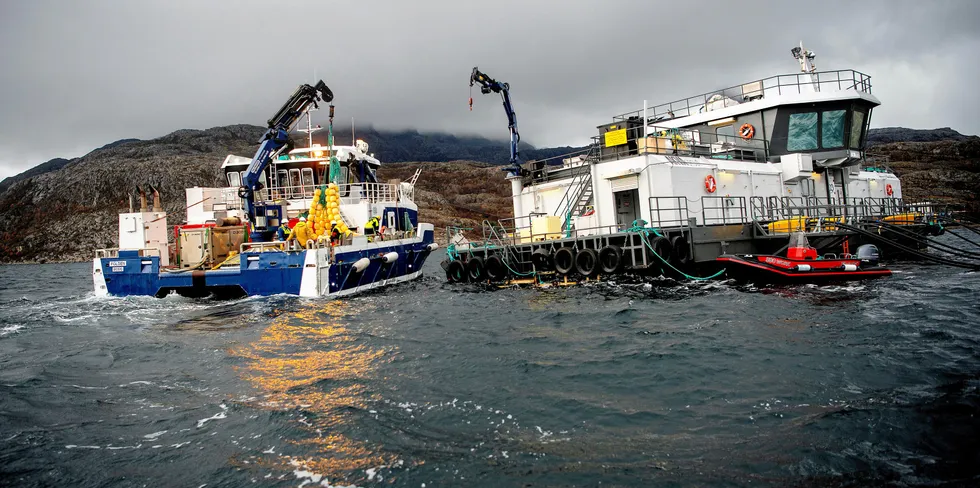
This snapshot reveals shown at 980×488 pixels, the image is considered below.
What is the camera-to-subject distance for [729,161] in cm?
2289

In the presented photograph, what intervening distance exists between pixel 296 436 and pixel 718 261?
48.4 ft

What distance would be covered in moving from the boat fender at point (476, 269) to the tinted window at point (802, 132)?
14230 millimetres

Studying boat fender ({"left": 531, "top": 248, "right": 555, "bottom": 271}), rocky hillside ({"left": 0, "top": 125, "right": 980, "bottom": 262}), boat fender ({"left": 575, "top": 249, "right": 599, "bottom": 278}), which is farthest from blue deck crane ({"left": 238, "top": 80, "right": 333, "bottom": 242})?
rocky hillside ({"left": 0, "top": 125, "right": 980, "bottom": 262})

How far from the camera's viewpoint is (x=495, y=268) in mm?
22656

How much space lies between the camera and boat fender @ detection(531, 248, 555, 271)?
69.4 feet

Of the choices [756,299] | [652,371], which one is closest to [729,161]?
[756,299]

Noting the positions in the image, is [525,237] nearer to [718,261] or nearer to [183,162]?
[718,261]

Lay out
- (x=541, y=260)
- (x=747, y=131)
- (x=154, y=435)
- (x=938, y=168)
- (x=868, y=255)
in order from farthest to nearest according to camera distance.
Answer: (x=938, y=168)
(x=747, y=131)
(x=541, y=260)
(x=868, y=255)
(x=154, y=435)

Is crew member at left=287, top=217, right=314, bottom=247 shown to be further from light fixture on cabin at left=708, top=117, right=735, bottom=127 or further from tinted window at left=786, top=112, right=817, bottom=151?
tinted window at left=786, top=112, right=817, bottom=151

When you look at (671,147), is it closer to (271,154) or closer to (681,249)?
(681,249)

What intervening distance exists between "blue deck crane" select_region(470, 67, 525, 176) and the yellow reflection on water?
1462cm

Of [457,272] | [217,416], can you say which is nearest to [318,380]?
[217,416]

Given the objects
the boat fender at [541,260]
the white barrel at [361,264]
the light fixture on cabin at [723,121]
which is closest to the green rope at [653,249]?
the boat fender at [541,260]

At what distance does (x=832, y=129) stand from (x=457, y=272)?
1722 cm
